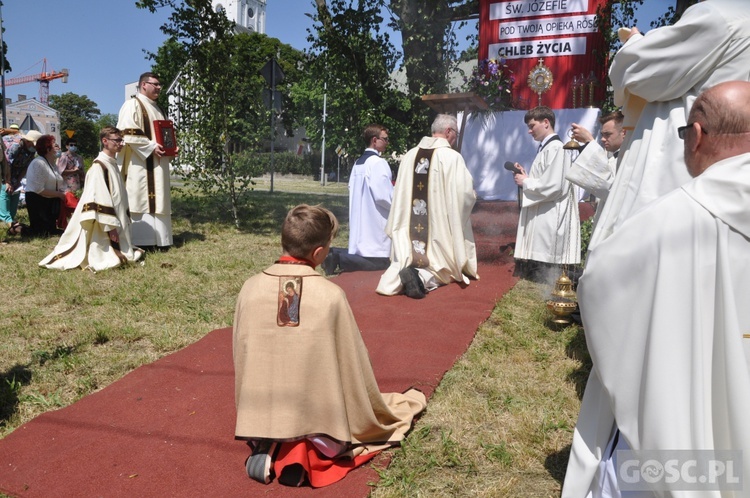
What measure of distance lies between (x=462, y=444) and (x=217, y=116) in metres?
8.34

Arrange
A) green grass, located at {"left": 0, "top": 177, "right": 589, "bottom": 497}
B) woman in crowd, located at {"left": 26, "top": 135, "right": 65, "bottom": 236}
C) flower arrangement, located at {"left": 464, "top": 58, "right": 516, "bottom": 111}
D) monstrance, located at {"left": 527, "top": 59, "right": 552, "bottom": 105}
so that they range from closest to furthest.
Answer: green grass, located at {"left": 0, "top": 177, "right": 589, "bottom": 497} → woman in crowd, located at {"left": 26, "top": 135, "right": 65, "bottom": 236} → flower arrangement, located at {"left": 464, "top": 58, "right": 516, "bottom": 111} → monstrance, located at {"left": 527, "top": 59, "right": 552, "bottom": 105}

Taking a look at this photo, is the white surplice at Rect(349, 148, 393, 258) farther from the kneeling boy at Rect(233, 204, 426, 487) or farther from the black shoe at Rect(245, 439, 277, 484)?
the black shoe at Rect(245, 439, 277, 484)

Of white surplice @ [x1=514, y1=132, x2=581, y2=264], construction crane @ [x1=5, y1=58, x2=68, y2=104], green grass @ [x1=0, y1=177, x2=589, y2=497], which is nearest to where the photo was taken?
green grass @ [x1=0, y1=177, x2=589, y2=497]

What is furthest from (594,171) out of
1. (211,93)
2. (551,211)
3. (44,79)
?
(44,79)

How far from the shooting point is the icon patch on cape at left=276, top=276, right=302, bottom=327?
2.74m

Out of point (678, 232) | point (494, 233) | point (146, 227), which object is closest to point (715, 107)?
point (678, 232)

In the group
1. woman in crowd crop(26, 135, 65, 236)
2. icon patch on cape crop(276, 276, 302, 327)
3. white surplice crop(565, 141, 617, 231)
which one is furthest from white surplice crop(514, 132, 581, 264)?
woman in crowd crop(26, 135, 65, 236)

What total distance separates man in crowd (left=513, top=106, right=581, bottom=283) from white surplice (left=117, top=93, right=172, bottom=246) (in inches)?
192

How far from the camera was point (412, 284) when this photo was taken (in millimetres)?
6133

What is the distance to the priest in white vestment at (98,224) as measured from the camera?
7.26m

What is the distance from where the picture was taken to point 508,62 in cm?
1038

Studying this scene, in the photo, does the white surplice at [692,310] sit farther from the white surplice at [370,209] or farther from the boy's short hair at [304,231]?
the white surplice at [370,209]

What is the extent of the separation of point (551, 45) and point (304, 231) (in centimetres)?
859

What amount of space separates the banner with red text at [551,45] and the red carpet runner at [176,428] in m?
6.01
